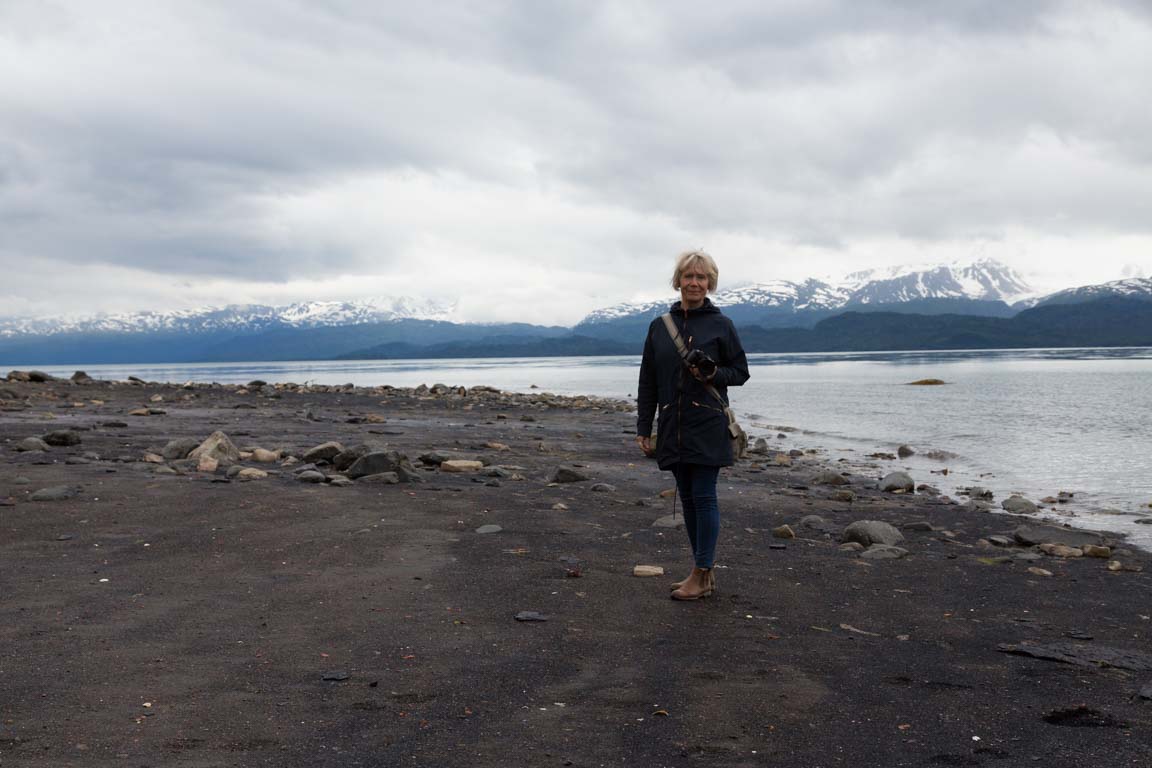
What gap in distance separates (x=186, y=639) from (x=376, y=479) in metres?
6.92

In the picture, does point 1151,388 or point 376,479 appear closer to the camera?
point 376,479

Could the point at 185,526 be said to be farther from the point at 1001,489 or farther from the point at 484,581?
the point at 1001,489

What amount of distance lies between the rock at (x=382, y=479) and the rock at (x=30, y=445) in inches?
251

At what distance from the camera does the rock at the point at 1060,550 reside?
10.5 m

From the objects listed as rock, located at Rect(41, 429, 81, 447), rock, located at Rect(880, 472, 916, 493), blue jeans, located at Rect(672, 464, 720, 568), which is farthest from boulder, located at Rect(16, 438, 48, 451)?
rock, located at Rect(880, 472, 916, 493)

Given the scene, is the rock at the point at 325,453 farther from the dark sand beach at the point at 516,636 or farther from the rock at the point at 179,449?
the rock at the point at 179,449

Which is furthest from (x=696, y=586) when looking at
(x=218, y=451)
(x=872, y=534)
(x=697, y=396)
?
(x=218, y=451)

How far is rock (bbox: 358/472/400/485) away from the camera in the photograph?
1260 centimetres

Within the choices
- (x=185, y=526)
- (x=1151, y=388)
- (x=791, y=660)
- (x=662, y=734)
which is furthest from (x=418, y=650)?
(x=1151, y=388)

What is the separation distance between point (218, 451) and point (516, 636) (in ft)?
32.9

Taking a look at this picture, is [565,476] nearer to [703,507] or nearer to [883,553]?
[883,553]

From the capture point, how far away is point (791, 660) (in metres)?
5.68

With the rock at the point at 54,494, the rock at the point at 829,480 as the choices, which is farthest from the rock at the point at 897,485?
the rock at the point at 54,494

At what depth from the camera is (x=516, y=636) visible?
6.01 m
